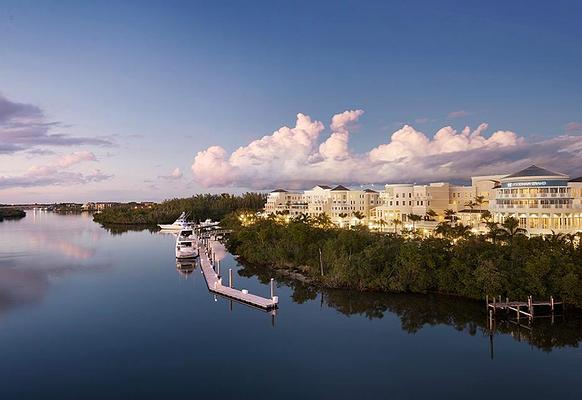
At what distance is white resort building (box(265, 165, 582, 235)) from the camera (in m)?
36.8

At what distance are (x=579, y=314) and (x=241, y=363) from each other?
18520mm

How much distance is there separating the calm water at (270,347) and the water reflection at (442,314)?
0.10m

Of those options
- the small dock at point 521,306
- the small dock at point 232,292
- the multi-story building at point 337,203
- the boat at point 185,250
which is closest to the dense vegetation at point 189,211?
the multi-story building at point 337,203

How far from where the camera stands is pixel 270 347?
20656 mm

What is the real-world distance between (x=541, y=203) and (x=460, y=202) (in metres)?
28.8

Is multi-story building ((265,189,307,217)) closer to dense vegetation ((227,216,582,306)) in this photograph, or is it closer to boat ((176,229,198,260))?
boat ((176,229,198,260))

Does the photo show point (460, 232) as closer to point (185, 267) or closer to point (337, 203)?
point (185, 267)

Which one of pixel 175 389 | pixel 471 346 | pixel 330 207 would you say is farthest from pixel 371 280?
pixel 330 207

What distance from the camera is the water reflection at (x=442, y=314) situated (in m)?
21.4

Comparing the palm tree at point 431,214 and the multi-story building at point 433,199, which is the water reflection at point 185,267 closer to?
the multi-story building at point 433,199

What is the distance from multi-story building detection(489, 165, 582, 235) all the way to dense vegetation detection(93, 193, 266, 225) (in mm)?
69509

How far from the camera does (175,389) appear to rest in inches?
645

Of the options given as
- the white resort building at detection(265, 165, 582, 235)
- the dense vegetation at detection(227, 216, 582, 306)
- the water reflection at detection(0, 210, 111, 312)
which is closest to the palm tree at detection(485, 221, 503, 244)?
the dense vegetation at detection(227, 216, 582, 306)

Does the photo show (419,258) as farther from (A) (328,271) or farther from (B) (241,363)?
(B) (241,363)
